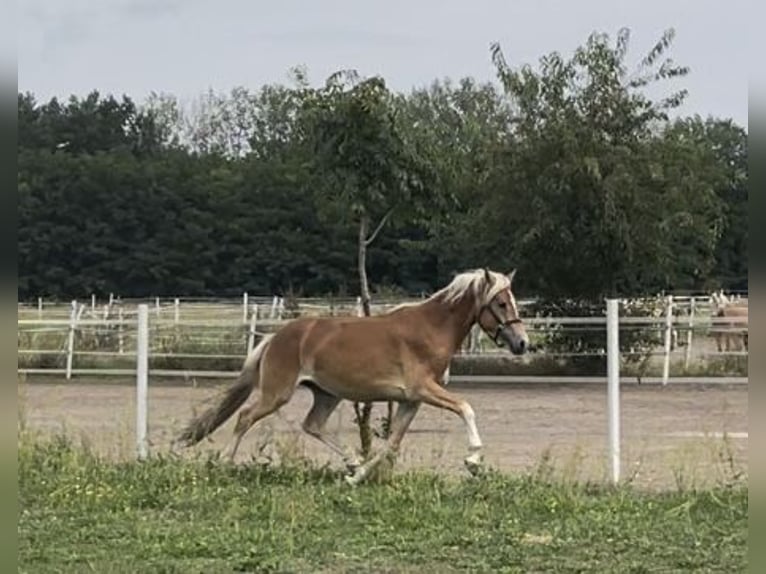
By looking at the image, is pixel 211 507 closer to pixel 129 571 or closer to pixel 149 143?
pixel 129 571

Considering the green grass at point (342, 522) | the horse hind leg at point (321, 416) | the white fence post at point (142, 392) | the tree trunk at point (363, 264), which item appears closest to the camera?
the green grass at point (342, 522)

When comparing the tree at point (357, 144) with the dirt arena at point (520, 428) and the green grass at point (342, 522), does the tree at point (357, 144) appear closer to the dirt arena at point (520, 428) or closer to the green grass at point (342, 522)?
the dirt arena at point (520, 428)

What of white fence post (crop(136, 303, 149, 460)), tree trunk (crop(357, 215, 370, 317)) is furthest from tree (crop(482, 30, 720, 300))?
white fence post (crop(136, 303, 149, 460))

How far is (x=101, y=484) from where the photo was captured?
719 cm

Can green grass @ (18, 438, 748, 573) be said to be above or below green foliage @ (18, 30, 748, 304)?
below

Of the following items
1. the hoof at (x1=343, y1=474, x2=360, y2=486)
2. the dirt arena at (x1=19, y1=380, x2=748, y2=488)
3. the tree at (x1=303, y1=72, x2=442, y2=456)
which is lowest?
the dirt arena at (x1=19, y1=380, x2=748, y2=488)

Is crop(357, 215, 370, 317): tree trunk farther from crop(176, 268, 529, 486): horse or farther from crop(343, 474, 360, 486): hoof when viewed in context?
crop(343, 474, 360, 486): hoof

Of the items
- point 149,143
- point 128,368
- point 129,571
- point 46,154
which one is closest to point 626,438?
point 129,571

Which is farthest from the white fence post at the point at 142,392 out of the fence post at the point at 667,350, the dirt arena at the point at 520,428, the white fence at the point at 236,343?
the fence post at the point at 667,350

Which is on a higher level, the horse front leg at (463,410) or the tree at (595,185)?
the tree at (595,185)

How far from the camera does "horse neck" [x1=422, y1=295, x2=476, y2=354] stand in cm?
784

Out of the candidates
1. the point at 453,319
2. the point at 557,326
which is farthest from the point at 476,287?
the point at 557,326

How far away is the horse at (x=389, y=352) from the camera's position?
769 cm

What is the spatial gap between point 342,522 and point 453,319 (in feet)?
7.04
